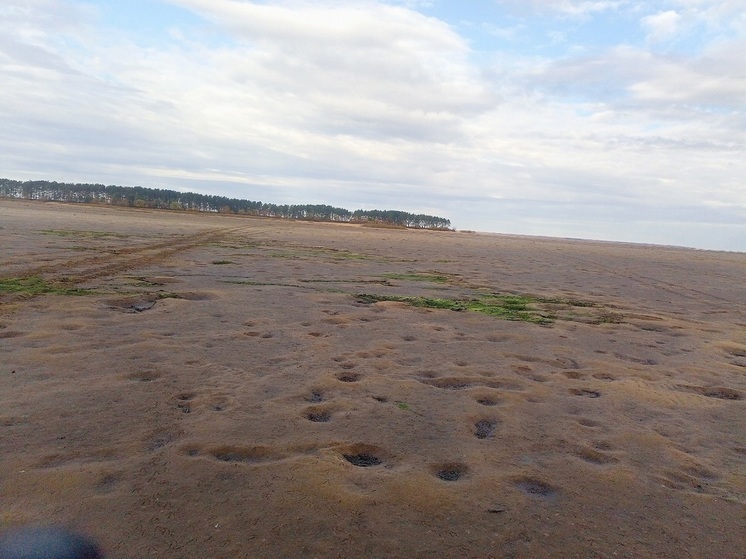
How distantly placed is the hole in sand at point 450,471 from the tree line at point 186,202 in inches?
3775

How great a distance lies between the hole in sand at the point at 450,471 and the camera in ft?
10.7

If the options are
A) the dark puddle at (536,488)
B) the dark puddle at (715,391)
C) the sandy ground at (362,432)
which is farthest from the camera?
the dark puddle at (715,391)

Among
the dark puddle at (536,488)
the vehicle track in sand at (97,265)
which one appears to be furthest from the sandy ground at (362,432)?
the vehicle track in sand at (97,265)

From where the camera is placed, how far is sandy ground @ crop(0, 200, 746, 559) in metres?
2.66

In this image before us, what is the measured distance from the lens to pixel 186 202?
111688mm

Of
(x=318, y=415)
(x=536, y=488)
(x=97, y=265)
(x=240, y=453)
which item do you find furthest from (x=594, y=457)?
(x=97, y=265)

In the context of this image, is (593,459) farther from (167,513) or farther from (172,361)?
(172,361)

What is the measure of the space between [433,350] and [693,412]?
2533 millimetres

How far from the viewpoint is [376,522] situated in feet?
8.93

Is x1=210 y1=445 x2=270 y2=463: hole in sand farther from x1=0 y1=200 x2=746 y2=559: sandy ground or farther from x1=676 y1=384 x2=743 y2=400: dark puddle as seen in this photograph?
x1=676 y1=384 x2=743 y2=400: dark puddle

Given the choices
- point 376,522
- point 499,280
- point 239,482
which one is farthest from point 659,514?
point 499,280

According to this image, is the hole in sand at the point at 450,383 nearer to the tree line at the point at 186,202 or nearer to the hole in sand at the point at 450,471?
the hole in sand at the point at 450,471

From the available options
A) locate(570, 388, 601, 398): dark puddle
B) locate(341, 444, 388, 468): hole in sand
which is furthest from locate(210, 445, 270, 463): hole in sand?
locate(570, 388, 601, 398): dark puddle

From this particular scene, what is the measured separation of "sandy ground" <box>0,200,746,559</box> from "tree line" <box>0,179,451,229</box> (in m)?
92.8
